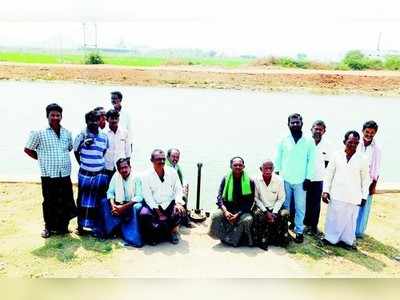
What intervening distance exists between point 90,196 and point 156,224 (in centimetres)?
84

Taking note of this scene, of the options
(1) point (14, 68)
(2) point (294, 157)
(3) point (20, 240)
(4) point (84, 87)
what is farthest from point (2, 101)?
(2) point (294, 157)

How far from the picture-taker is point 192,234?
217 inches

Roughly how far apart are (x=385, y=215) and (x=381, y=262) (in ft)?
5.33

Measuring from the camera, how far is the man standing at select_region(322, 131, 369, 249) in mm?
5109

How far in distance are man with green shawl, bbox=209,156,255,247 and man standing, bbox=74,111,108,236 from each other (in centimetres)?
138

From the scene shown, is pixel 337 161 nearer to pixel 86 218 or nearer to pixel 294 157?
pixel 294 157

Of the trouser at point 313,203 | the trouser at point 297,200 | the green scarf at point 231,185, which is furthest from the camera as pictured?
the trouser at point 313,203

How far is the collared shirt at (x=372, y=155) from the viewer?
207 inches

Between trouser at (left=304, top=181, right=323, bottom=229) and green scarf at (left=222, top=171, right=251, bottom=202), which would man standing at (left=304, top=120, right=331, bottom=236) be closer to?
trouser at (left=304, top=181, right=323, bottom=229)

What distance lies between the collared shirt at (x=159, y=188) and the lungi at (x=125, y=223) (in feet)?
0.54

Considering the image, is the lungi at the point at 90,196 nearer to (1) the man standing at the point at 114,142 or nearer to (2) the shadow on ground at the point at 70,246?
(2) the shadow on ground at the point at 70,246

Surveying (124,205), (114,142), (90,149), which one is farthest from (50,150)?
(124,205)

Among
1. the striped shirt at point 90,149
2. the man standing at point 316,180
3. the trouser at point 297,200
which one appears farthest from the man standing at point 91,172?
the man standing at point 316,180

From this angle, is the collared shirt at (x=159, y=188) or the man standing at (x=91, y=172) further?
the collared shirt at (x=159, y=188)
